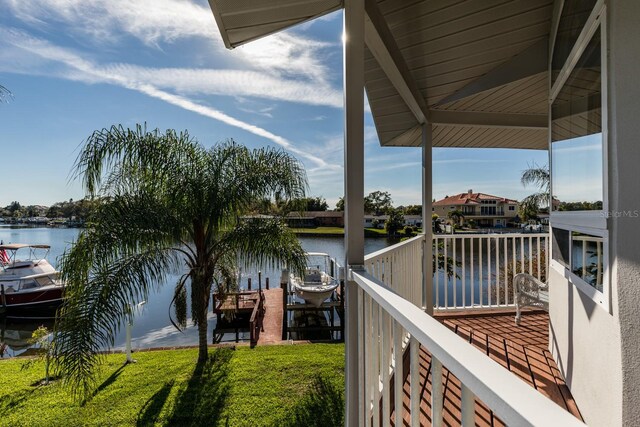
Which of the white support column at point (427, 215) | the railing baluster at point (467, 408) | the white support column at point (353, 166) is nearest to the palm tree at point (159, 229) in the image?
the white support column at point (427, 215)

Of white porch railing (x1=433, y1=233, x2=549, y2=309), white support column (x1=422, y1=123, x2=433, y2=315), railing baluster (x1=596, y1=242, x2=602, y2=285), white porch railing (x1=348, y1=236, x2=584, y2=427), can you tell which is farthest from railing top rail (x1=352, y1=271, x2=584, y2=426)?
white porch railing (x1=433, y1=233, x2=549, y2=309)

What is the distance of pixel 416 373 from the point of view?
941mm

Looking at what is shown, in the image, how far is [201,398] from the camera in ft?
12.9

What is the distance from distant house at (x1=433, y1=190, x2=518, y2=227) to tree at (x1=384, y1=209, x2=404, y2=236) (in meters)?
2.61

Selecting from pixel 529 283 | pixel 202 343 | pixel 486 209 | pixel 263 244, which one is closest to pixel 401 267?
pixel 529 283

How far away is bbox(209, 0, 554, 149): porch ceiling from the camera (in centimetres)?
232

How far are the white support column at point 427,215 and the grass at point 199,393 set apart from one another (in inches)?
67.1

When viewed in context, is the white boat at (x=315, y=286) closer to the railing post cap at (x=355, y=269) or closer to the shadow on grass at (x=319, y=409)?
the shadow on grass at (x=319, y=409)

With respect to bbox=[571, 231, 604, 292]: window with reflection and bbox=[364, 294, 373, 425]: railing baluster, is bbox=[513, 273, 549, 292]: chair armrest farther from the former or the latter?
bbox=[364, 294, 373, 425]: railing baluster

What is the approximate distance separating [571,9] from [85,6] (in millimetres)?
7578

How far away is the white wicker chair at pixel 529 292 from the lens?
3330 mm

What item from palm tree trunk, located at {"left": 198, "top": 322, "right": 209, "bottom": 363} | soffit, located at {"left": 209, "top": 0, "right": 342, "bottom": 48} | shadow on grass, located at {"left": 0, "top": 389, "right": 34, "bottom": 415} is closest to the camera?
soffit, located at {"left": 209, "top": 0, "right": 342, "bottom": 48}

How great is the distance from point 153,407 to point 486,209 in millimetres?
10115

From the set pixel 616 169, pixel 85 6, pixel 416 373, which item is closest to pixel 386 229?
pixel 616 169
